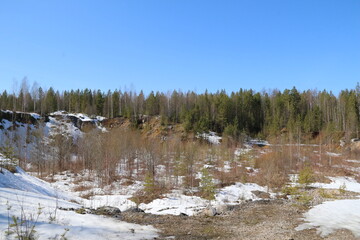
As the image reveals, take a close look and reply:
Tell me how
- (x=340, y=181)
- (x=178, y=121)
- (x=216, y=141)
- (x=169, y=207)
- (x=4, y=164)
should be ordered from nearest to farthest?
(x=4, y=164) < (x=169, y=207) < (x=340, y=181) < (x=216, y=141) < (x=178, y=121)

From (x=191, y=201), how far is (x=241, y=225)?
29.2ft

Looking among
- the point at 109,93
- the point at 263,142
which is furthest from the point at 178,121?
the point at 109,93

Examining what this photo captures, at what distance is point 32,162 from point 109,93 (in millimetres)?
45293

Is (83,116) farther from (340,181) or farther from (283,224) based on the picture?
(283,224)

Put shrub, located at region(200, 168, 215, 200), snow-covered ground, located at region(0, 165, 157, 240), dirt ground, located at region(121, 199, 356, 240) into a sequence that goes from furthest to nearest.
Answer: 1. shrub, located at region(200, 168, 215, 200)
2. dirt ground, located at region(121, 199, 356, 240)
3. snow-covered ground, located at region(0, 165, 157, 240)

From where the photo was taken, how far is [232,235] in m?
7.29

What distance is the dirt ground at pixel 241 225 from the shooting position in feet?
23.2

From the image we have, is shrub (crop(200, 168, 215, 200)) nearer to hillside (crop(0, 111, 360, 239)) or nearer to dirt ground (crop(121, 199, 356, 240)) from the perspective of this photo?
hillside (crop(0, 111, 360, 239))

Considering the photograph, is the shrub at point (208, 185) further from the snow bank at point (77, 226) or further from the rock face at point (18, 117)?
the rock face at point (18, 117)

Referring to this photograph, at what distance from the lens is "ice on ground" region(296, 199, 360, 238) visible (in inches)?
299

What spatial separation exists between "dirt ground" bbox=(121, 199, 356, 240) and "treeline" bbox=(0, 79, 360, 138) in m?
44.9

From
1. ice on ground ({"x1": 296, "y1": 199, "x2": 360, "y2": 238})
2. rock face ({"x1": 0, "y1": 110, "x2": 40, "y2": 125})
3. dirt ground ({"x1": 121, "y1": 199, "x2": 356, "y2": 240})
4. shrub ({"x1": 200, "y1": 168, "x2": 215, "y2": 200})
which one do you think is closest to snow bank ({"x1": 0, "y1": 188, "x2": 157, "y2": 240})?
dirt ground ({"x1": 121, "y1": 199, "x2": 356, "y2": 240})

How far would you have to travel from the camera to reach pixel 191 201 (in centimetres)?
1727

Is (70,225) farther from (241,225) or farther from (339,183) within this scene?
(339,183)
